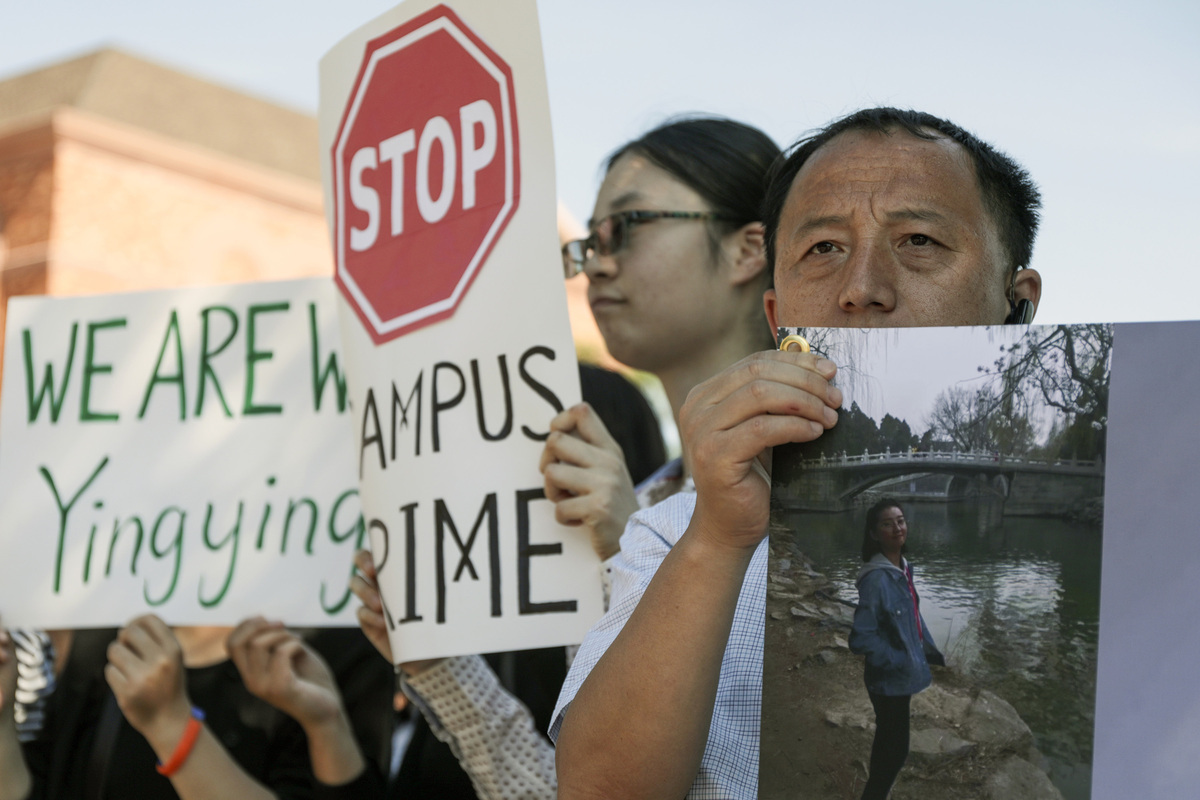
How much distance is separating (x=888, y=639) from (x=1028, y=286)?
0.56 metres

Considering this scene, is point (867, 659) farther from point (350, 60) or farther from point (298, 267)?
point (298, 267)

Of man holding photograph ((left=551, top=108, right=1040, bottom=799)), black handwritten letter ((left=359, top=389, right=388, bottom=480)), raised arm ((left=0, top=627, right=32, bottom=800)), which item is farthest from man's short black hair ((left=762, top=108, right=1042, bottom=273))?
raised arm ((left=0, top=627, right=32, bottom=800))

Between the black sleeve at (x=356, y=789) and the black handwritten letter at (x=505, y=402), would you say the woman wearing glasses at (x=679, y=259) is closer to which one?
the black handwritten letter at (x=505, y=402)

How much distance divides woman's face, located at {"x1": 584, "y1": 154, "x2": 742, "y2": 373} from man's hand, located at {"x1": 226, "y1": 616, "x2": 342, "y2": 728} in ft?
2.93

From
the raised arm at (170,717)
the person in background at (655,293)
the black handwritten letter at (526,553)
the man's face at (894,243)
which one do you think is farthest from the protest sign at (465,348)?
the raised arm at (170,717)

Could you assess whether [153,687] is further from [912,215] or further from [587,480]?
[912,215]

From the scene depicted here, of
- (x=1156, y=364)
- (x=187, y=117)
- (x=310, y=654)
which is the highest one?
(x=187, y=117)

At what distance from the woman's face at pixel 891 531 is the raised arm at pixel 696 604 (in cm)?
10

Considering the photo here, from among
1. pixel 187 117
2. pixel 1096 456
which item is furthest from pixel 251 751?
pixel 187 117

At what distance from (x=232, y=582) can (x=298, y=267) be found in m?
16.7

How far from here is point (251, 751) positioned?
2490 mm

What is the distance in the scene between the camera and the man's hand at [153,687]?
2348 millimetres

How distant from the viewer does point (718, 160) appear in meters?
2.20

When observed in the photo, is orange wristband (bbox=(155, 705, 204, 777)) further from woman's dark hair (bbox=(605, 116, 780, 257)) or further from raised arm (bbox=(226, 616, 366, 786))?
woman's dark hair (bbox=(605, 116, 780, 257))
